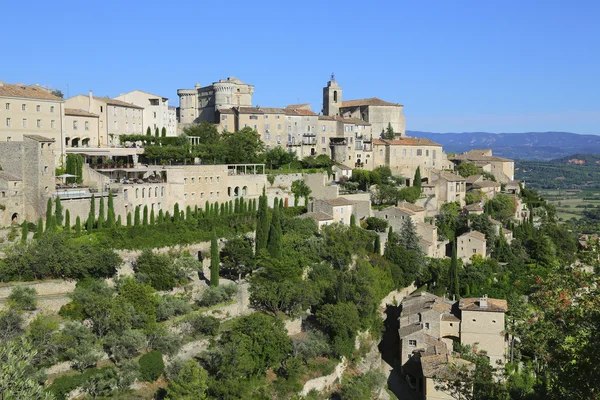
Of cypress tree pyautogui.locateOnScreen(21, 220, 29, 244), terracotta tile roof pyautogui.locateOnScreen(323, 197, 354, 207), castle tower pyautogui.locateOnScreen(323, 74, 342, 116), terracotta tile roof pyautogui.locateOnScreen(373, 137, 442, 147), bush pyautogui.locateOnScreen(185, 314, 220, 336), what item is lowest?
bush pyautogui.locateOnScreen(185, 314, 220, 336)

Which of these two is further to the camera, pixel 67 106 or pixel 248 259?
pixel 67 106

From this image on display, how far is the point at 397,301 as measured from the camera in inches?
1948

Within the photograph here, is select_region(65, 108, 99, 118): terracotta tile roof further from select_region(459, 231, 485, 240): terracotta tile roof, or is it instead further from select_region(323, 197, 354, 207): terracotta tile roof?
select_region(459, 231, 485, 240): terracotta tile roof

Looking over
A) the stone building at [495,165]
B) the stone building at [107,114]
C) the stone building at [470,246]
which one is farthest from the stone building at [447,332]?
the stone building at [495,165]

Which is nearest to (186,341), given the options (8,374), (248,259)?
(248,259)

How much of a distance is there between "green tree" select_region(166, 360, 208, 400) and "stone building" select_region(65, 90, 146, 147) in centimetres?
3034

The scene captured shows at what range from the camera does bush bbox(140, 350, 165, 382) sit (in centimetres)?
2869

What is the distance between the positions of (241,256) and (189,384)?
1319 centimetres

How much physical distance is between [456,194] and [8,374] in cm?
5273

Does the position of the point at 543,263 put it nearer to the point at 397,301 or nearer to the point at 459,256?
the point at 459,256

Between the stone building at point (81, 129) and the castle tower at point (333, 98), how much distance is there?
116ft

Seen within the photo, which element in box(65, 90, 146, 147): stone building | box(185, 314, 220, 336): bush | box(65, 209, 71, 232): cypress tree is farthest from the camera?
box(65, 90, 146, 147): stone building

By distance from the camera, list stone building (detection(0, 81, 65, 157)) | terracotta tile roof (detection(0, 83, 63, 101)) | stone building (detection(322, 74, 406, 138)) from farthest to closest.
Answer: stone building (detection(322, 74, 406, 138)) < terracotta tile roof (detection(0, 83, 63, 101)) < stone building (detection(0, 81, 65, 157))

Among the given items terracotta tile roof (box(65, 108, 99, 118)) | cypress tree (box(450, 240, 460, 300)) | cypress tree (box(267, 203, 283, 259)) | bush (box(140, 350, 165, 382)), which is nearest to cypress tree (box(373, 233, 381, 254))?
cypress tree (box(450, 240, 460, 300))
